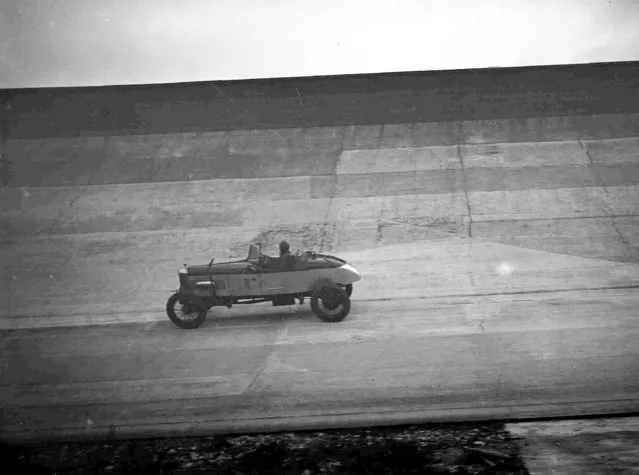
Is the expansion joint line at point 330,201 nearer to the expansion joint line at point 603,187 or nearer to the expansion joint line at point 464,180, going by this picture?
the expansion joint line at point 464,180

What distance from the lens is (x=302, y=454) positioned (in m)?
9.87

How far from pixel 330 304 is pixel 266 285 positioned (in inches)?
44.9

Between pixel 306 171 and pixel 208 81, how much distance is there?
6.30m

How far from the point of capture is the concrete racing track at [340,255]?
37.8 feet

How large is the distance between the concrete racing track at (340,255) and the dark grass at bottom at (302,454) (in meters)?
0.35

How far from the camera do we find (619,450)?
9.45 meters

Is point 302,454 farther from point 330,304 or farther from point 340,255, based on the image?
point 340,255

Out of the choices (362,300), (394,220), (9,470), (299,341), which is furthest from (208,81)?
(9,470)

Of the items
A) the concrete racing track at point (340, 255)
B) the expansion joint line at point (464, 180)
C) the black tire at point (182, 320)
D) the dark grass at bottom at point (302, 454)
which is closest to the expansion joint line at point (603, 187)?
the concrete racing track at point (340, 255)

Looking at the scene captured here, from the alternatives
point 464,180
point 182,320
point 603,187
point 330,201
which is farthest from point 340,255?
point 603,187

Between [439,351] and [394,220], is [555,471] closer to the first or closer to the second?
[439,351]

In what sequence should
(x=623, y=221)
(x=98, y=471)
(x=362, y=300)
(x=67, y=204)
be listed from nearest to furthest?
(x=98, y=471) → (x=362, y=300) → (x=623, y=221) → (x=67, y=204)

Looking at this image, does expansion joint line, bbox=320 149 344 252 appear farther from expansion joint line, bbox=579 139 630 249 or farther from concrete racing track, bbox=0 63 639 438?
expansion joint line, bbox=579 139 630 249

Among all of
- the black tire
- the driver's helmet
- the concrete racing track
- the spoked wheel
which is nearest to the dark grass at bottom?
the concrete racing track
